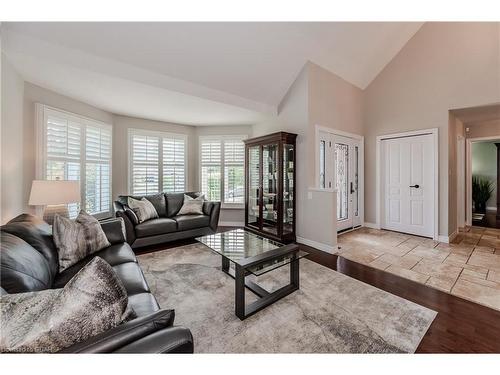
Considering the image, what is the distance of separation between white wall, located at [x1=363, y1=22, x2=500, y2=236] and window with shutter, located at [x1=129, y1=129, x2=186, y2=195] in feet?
14.3

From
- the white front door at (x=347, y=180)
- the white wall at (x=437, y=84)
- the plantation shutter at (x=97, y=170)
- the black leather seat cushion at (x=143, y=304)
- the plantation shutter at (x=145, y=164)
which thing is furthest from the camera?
the plantation shutter at (x=145, y=164)

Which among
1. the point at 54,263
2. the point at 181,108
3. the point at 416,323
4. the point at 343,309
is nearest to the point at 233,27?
the point at 181,108

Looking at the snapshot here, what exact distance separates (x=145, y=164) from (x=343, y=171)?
168 inches

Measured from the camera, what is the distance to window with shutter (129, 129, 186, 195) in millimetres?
4641

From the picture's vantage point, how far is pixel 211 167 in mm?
5309

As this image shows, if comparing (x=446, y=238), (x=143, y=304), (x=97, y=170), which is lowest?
(x=446, y=238)

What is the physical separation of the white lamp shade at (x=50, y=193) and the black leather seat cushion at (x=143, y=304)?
2.02 metres

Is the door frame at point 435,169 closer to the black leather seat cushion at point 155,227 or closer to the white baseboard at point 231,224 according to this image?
the white baseboard at point 231,224

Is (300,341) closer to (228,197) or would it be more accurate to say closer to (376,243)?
(376,243)

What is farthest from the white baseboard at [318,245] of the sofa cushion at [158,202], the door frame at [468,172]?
the door frame at [468,172]

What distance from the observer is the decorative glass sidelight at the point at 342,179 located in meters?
4.50

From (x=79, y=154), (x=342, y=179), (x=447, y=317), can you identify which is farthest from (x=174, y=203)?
(x=447, y=317)

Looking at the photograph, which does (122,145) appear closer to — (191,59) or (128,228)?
(128,228)

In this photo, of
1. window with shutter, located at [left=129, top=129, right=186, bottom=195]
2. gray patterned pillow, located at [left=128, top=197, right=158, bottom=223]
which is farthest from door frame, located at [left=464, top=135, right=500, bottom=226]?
gray patterned pillow, located at [left=128, top=197, right=158, bottom=223]
